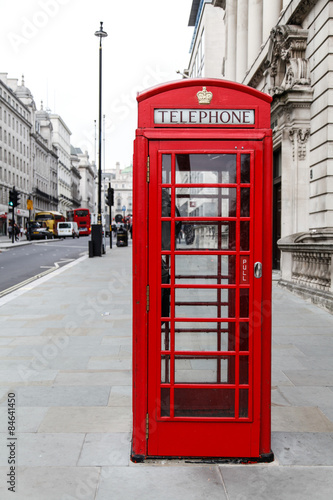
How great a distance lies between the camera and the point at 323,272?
388 inches

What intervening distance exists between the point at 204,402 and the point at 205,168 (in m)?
1.54

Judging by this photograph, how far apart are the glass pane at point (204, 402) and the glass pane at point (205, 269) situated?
0.73m

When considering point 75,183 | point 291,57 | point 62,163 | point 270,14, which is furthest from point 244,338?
point 75,183

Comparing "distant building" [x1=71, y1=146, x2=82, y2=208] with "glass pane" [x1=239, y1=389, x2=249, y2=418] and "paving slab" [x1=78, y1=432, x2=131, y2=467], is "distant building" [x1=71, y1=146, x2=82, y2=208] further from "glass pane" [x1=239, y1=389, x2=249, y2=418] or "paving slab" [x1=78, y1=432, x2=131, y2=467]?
"glass pane" [x1=239, y1=389, x2=249, y2=418]

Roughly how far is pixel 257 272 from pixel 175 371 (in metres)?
0.84

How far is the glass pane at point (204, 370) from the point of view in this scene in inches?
134

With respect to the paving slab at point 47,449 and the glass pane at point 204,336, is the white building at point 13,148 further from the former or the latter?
the glass pane at point 204,336

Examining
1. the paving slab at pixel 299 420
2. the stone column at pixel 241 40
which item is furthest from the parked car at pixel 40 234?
the paving slab at pixel 299 420

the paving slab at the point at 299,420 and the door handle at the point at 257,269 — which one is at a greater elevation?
the door handle at the point at 257,269

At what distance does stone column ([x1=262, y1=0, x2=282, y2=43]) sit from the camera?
54.2 feet

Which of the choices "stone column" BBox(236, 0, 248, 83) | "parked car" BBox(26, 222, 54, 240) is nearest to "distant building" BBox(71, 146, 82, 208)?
"parked car" BBox(26, 222, 54, 240)

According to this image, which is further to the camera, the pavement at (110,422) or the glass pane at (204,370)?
the glass pane at (204,370)

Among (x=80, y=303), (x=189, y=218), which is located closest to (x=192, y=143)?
(x=189, y=218)

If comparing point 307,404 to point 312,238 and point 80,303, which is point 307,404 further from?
point 312,238
